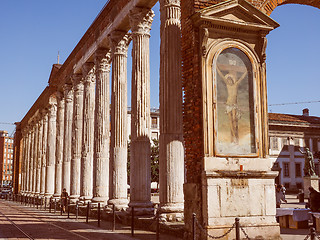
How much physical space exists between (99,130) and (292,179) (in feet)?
132

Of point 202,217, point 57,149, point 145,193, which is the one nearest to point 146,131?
point 145,193

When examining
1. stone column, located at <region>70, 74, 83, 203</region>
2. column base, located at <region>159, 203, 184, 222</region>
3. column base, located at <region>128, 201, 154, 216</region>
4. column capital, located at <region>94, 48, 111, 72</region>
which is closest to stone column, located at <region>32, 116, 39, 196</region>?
stone column, located at <region>70, 74, 83, 203</region>

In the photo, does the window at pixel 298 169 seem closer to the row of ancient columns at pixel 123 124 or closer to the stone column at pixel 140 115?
the row of ancient columns at pixel 123 124

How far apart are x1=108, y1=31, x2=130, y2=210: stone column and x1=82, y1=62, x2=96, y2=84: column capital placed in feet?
16.0

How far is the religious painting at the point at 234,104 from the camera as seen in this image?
929 centimetres

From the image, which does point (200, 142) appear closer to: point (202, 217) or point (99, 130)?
point (202, 217)

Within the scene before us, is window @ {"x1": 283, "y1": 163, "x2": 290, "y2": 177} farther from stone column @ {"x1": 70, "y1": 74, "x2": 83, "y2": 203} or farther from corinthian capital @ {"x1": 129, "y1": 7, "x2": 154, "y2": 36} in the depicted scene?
corinthian capital @ {"x1": 129, "y1": 7, "x2": 154, "y2": 36}

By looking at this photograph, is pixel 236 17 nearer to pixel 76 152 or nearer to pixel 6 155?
pixel 76 152

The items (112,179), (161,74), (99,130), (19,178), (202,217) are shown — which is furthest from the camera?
(19,178)

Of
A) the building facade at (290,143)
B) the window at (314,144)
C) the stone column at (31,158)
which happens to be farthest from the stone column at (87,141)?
the window at (314,144)

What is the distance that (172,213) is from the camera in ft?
36.9

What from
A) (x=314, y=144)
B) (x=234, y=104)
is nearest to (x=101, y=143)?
(x=234, y=104)

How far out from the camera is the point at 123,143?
650 inches

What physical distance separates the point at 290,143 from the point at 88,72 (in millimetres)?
37813
